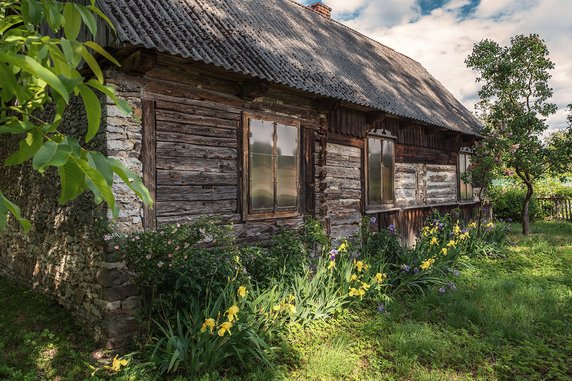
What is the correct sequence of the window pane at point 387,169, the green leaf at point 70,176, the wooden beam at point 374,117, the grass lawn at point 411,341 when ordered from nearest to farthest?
the green leaf at point 70,176 < the grass lawn at point 411,341 < the wooden beam at point 374,117 < the window pane at point 387,169

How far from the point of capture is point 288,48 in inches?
302

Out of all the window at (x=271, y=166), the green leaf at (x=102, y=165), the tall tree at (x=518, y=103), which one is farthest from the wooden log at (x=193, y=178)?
the tall tree at (x=518, y=103)

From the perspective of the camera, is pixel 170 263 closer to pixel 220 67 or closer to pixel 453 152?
pixel 220 67

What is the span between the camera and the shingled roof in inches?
197

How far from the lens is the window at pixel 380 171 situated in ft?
29.6

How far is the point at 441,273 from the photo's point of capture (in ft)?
23.0

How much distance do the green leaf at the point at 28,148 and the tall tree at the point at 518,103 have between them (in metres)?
11.6

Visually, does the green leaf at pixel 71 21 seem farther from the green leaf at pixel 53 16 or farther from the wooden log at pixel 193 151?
the wooden log at pixel 193 151

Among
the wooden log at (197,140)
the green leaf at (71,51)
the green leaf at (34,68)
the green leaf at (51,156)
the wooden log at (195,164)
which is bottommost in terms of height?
the green leaf at (51,156)

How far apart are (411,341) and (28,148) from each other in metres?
4.51

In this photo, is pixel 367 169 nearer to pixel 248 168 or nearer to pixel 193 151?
pixel 248 168

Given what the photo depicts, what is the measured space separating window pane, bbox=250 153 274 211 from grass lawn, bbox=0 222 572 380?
213cm

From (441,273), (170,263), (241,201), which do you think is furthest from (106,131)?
(441,273)

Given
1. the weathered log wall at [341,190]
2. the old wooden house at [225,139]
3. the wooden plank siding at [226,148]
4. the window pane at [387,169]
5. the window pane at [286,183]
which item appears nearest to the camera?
the old wooden house at [225,139]
